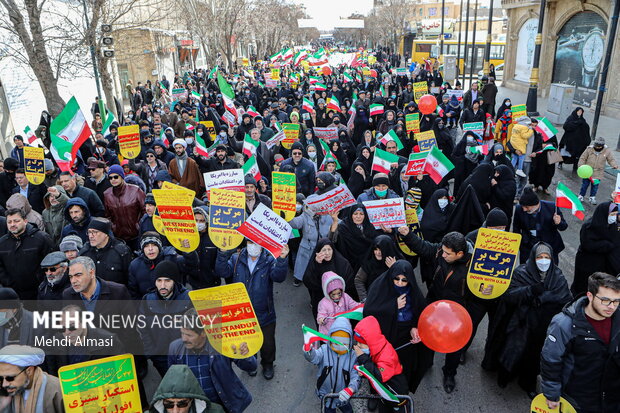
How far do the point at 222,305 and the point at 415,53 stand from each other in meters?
38.4

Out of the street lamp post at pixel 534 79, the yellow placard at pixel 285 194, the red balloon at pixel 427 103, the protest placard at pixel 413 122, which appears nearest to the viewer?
the yellow placard at pixel 285 194

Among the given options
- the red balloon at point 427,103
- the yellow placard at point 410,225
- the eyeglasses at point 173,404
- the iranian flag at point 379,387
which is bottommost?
the iranian flag at point 379,387

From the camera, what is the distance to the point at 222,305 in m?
3.33

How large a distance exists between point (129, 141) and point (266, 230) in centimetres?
522

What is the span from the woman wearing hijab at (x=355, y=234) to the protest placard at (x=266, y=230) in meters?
1.32

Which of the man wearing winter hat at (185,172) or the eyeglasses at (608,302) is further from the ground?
the eyeglasses at (608,302)

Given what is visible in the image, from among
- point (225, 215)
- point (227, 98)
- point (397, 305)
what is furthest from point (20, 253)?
point (227, 98)

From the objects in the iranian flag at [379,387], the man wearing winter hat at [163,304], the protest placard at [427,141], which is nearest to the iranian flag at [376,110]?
the protest placard at [427,141]

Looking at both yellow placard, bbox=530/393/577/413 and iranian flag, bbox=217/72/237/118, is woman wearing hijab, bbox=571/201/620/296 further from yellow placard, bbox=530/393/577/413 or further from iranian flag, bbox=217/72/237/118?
iranian flag, bbox=217/72/237/118

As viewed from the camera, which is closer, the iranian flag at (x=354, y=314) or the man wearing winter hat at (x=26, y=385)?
the man wearing winter hat at (x=26, y=385)

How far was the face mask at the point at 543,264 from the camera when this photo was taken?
3797 millimetres

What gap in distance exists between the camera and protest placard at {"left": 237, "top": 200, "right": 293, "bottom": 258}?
417 centimetres

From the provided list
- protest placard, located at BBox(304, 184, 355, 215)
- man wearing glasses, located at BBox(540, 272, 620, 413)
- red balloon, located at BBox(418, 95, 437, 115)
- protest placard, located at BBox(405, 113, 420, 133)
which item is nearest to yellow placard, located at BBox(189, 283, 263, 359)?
man wearing glasses, located at BBox(540, 272, 620, 413)

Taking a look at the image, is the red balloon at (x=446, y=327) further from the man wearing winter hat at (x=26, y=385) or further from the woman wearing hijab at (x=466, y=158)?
the woman wearing hijab at (x=466, y=158)
